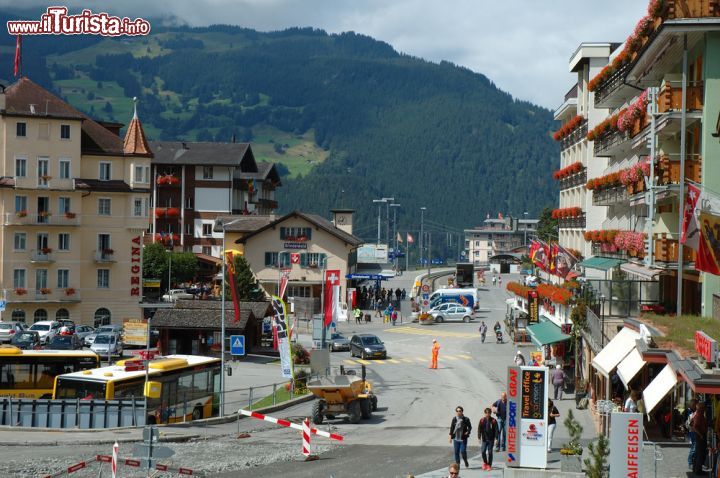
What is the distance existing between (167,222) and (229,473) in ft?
320

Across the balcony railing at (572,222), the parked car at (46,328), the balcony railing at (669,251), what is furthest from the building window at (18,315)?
the balcony railing at (669,251)

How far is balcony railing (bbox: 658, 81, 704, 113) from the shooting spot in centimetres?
3481

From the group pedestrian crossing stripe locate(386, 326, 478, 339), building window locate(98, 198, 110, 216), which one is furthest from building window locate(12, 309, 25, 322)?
pedestrian crossing stripe locate(386, 326, 478, 339)

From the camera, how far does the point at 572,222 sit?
71812mm

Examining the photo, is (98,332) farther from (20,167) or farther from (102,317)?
(20,167)

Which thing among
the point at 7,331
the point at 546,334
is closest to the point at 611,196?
the point at 546,334

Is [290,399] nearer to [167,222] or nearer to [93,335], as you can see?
[93,335]

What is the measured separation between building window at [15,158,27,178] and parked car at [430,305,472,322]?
107 feet

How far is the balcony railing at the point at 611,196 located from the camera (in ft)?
154

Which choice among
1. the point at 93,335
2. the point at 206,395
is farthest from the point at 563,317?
the point at 93,335

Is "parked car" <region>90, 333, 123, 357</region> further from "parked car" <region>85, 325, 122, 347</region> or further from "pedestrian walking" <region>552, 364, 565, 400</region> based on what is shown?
"pedestrian walking" <region>552, 364, 565, 400</region>

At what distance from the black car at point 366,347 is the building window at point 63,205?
89.3 ft

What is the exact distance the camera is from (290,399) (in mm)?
43500

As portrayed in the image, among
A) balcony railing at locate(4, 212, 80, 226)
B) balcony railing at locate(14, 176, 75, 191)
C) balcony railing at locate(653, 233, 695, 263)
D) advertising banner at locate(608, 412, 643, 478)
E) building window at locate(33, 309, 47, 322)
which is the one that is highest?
balcony railing at locate(14, 176, 75, 191)
